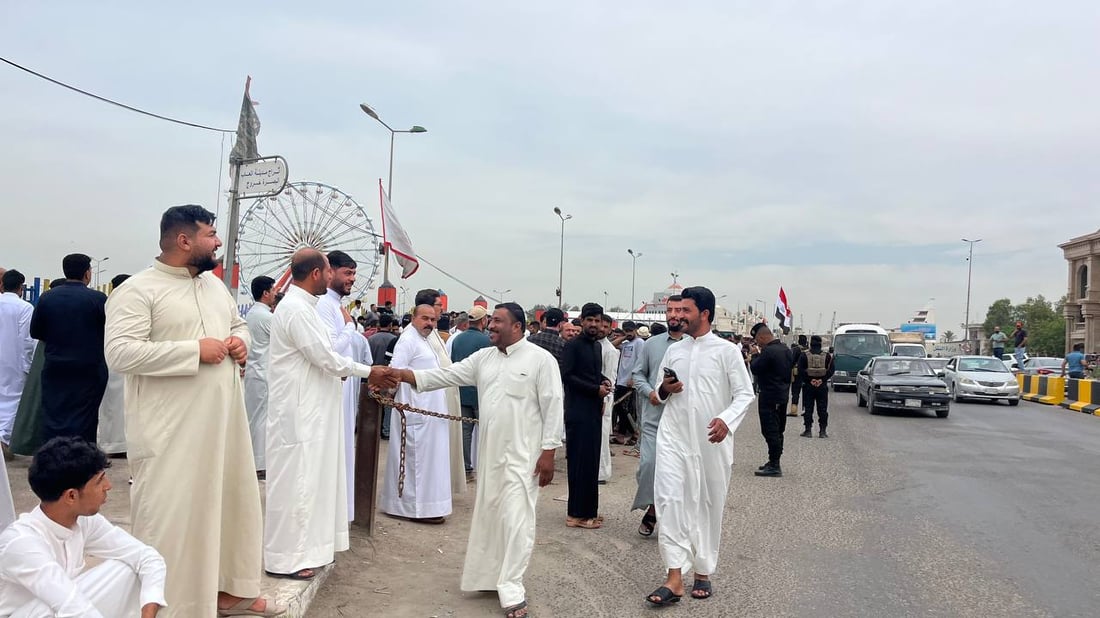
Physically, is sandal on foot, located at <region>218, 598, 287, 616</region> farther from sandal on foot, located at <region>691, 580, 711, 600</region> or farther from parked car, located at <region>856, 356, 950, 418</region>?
parked car, located at <region>856, 356, 950, 418</region>

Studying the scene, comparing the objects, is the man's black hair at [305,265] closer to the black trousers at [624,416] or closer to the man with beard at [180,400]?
the man with beard at [180,400]

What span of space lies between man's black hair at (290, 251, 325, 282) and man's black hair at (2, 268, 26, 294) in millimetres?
4817

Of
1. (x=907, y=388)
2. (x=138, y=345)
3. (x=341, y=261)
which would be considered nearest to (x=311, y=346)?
(x=138, y=345)

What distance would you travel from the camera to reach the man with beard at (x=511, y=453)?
481 cm

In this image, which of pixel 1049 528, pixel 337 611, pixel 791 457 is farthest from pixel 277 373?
pixel 791 457

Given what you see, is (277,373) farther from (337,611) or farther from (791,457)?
(791,457)

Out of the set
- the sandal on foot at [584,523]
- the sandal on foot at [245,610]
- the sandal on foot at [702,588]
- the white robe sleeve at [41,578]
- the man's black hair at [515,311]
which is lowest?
the sandal on foot at [584,523]

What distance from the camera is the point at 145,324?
3.62 m

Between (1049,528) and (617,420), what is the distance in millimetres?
7435

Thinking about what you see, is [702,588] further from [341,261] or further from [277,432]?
[341,261]

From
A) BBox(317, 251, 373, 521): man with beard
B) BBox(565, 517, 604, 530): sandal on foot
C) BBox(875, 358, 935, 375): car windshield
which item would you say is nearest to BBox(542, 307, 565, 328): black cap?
BBox(565, 517, 604, 530): sandal on foot

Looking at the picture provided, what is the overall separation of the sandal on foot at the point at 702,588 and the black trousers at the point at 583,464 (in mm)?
2028

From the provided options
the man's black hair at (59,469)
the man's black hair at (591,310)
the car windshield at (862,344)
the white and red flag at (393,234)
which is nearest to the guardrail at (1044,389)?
the car windshield at (862,344)

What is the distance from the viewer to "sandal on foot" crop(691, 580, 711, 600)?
5.25 metres
